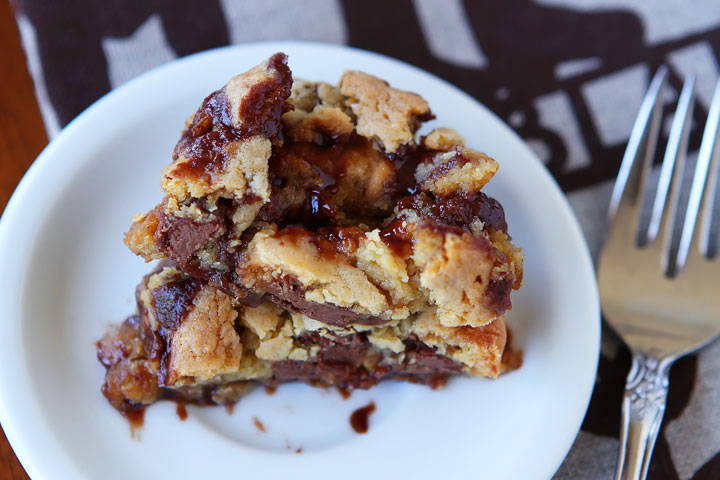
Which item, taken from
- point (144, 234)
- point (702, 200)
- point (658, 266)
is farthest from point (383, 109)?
point (702, 200)

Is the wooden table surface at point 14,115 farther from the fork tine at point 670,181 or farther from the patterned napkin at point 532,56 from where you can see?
the fork tine at point 670,181

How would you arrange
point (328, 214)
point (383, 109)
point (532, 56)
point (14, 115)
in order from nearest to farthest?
point (328, 214) → point (383, 109) → point (14, 115) → point (532, 56)

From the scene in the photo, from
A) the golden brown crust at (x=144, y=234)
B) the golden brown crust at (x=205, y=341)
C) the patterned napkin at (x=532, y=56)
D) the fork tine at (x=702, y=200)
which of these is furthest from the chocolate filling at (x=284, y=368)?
the fork tine at (x=702, y=200)

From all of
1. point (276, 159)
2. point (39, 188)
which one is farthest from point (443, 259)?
point (39, 188)

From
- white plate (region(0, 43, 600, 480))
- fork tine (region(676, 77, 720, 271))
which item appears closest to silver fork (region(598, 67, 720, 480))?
fork tine (region(676, 77, 720, 271))

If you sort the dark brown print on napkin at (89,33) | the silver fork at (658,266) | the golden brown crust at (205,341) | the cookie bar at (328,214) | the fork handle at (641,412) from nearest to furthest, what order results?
the cookie bar at (328,214)
the golden brown crust at (205,341)
the fork handle at (641,412)
the silver fork at (658,266)
the dark brown print on napkin at (89,33)

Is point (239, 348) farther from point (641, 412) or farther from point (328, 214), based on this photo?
point (641, 412)

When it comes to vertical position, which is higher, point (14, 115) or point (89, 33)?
point (89, 33)

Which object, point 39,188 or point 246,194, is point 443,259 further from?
point 39,188

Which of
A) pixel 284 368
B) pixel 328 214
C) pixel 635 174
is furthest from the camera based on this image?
pixel 635 174
